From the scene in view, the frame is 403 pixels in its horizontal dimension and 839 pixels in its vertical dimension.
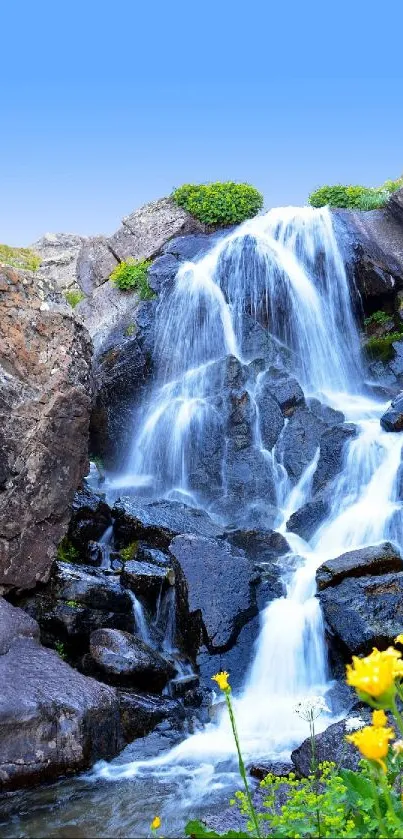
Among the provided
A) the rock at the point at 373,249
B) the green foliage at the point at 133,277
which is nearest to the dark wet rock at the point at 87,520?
the green foliage at the point at 133,277

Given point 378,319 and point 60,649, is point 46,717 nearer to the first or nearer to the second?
point 60,649

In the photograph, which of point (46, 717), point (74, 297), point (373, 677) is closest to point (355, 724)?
point (46, 717)

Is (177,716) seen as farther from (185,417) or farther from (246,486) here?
(185,417)

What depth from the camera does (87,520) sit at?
36.3ft

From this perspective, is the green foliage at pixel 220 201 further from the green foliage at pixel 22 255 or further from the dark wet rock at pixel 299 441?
the green foliage at pixel 22 255

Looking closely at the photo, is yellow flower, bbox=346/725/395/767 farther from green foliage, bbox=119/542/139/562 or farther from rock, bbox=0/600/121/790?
green foliage, bbox=119/542/139/562

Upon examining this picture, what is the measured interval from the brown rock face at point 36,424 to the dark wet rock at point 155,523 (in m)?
1.75

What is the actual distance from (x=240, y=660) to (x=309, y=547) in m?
2.69

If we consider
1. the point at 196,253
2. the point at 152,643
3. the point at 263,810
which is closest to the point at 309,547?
the point at 152,643

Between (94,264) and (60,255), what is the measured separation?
33.0ft

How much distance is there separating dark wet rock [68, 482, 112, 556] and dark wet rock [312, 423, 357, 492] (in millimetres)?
3648

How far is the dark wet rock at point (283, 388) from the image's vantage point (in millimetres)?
14094

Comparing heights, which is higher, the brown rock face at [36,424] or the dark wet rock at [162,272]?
the dark wet rock at [162,272]

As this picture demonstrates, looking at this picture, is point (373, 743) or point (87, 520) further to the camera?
point (87, 520)
